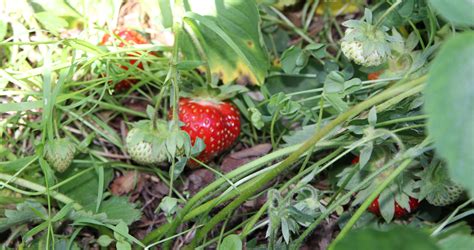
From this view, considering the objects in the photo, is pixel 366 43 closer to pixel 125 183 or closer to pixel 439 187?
pixel 439 187

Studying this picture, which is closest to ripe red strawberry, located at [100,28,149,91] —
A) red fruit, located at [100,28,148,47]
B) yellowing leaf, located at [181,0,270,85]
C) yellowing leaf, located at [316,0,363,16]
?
red fruit, located at [100,28,148,47]

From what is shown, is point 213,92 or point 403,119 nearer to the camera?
point 403,119

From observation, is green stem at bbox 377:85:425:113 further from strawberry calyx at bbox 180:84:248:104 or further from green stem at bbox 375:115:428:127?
strawberry calyx at bbox 180:84:248:104

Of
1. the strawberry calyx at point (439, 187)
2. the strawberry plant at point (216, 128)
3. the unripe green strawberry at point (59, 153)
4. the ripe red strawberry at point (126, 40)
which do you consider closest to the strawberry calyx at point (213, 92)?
the strawberry plant at point (216, 128)

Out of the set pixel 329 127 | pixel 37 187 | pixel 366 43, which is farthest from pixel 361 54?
pixel 37 187

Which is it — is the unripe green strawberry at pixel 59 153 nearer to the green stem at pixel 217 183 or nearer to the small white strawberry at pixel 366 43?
the green stem at pixel 217 183

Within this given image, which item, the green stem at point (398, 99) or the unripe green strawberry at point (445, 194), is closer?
the green stem at point (398, 99)

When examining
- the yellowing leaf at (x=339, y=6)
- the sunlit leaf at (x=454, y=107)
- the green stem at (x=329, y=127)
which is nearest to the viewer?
the sunlit leaf at (x=454, y=107)

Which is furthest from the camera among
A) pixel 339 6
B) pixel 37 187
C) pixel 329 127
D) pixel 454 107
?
pixel 339 6
